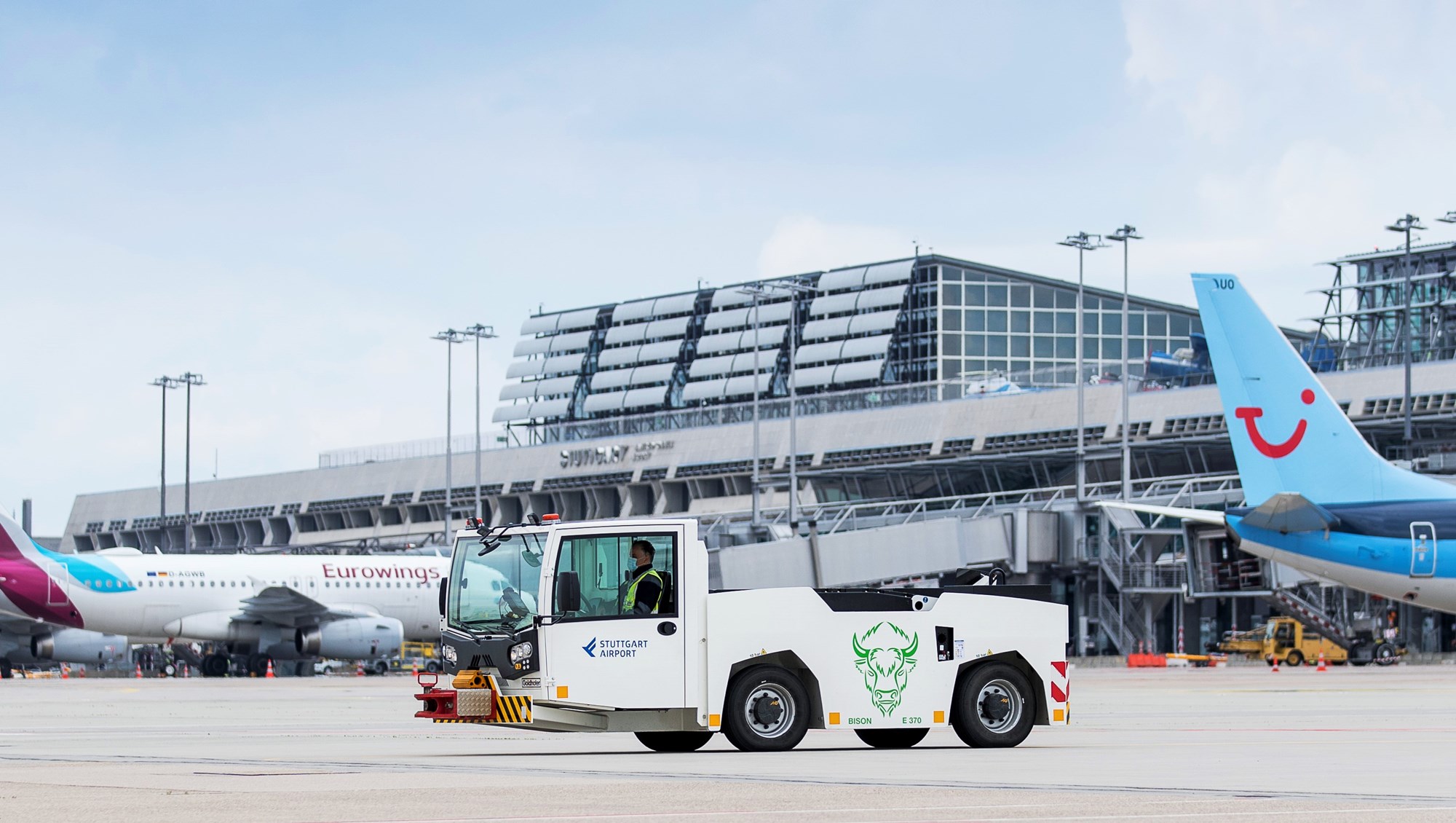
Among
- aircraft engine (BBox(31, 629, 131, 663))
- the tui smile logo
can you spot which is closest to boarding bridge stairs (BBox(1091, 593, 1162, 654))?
the tui smile logo

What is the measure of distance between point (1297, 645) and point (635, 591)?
48.1 metres

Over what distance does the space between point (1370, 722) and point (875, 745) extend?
24.3ft

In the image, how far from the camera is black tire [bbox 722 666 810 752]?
16.7 m

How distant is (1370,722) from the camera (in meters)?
22.1

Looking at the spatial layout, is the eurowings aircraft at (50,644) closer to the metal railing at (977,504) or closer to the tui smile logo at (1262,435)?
the metal railing at (977,504)

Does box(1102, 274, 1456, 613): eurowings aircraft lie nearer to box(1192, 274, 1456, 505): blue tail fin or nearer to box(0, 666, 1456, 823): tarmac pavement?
box(1192, 274, 1456, 505): blue tail fin

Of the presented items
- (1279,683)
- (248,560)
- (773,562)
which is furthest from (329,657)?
(1279,683)

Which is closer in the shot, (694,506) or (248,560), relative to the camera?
(248,560)

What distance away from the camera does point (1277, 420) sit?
39.8 metres

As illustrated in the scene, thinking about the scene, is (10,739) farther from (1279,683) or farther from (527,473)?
(527,473)

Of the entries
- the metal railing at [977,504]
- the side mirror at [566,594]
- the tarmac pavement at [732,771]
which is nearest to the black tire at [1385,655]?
the metal railing at [977,504]

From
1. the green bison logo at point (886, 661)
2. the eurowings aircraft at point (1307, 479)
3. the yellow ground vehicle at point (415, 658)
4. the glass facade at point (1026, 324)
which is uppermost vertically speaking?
Answer: the glass facade at point (1026, 324)

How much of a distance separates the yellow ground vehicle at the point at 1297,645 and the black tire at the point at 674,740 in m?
45.0

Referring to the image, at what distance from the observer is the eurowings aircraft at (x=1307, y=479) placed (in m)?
39.7
